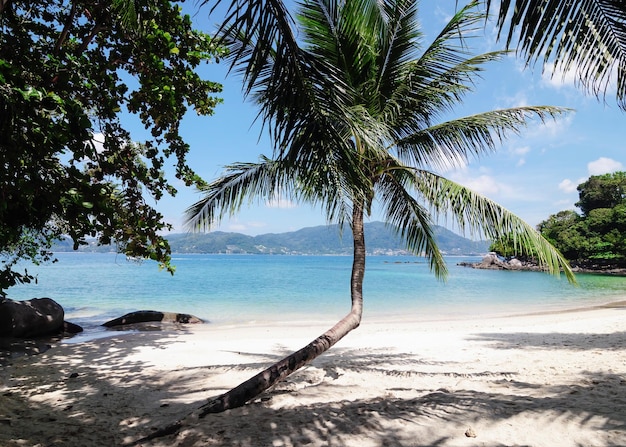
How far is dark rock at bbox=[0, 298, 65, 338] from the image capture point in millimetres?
9000

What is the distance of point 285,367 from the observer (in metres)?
4.11

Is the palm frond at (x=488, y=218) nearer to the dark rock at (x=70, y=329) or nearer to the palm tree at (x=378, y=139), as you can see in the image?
the palm tree at (x=378, y=139)

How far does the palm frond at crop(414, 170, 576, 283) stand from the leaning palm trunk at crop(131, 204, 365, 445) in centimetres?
120

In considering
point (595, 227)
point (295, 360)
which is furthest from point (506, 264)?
point (295, 360)

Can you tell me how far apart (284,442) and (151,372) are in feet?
12.9

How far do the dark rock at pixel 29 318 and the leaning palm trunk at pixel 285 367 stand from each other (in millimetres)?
7609

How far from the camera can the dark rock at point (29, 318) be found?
9.00m

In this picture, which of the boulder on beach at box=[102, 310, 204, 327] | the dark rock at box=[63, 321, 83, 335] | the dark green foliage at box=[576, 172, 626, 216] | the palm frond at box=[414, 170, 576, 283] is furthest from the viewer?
the dark green foliage at box=[576, 172, 626, 216]

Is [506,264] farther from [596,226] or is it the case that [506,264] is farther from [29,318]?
[29,318]

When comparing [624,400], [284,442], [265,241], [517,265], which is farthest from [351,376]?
[265,241]

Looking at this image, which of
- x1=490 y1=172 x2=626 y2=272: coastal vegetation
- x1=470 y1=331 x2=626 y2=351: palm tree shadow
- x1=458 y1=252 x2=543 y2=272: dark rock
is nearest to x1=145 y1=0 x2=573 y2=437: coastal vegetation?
x1=470 y1=331 x2=626 y2=351: palm tree shadow

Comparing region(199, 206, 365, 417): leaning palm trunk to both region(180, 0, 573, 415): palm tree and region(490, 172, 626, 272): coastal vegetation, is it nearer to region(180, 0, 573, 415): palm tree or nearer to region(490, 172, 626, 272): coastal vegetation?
region(180, 0, 573, 415): palm tree

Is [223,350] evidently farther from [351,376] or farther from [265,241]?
[265,241]

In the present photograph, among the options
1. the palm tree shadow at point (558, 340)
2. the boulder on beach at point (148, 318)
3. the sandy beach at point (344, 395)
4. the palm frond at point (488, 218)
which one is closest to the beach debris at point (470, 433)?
the sandy beach at point (344, 395)
